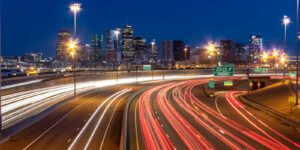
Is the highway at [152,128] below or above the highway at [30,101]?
below

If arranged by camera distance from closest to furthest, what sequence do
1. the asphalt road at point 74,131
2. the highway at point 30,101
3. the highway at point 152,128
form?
1. the highway at point 152,128
2. the asphalt road at point 74,131
3. the highway at point 30,101

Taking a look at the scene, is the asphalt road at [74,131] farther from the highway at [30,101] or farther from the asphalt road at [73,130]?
the highway at [30,101]

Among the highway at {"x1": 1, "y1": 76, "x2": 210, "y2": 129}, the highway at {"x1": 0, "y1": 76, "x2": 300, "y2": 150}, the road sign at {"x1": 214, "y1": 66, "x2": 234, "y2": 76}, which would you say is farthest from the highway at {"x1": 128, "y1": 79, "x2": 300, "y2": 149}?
the road sign at {"x1": 214, "y1": 66, "x2": 234, "y2": 76}

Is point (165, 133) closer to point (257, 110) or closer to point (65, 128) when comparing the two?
point (65, 128)

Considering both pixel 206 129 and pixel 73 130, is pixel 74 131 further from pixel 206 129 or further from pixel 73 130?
pixel 206 129

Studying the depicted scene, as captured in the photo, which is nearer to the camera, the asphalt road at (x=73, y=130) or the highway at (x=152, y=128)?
the highway at (x=152, y=128)

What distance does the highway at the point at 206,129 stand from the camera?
28.4 meters

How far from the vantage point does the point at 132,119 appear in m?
41.8

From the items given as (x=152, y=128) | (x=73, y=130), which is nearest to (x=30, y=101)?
(x=73, y=130)

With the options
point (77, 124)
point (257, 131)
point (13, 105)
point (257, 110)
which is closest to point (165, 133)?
point (257, 131)

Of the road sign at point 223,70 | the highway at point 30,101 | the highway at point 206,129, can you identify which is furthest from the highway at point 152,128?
the road sign at point 223,70

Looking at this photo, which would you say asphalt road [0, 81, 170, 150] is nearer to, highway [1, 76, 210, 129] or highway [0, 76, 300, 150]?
highway [0, 76, 300, 150]

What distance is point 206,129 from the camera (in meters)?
35.6

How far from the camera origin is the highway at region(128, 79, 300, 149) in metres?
28.4
